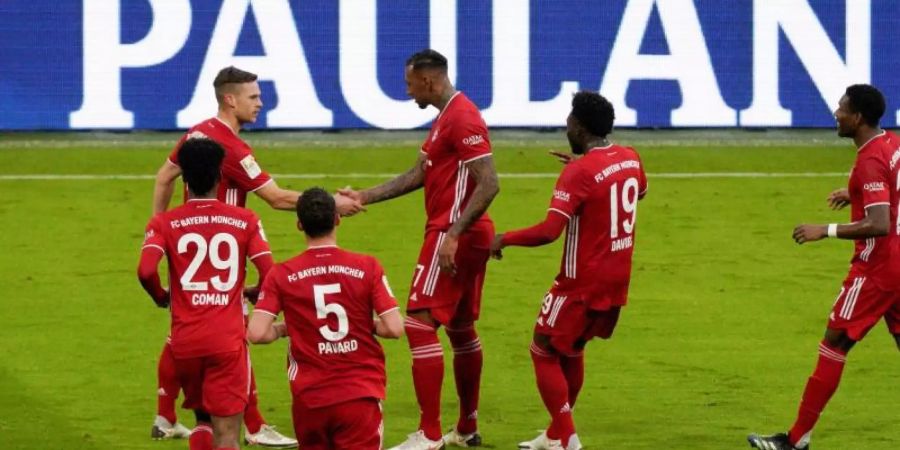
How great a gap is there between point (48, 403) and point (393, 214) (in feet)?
27.5

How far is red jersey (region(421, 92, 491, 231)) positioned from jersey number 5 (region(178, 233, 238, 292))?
175 cm

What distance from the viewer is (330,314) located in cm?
834

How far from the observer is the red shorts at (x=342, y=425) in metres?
8.33

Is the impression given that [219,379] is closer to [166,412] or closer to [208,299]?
[208,299]

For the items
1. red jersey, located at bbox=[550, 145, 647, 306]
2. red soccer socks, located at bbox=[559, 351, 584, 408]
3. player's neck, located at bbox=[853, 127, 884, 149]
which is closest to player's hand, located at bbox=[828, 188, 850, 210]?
player's neck, located at bbox=[853, 127, 884, 149]

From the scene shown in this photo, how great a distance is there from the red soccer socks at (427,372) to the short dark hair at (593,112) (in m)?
1.45

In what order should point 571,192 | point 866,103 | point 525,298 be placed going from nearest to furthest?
point 571,192
point 866,103
point 525,298

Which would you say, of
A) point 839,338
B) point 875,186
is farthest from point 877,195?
point 839,338

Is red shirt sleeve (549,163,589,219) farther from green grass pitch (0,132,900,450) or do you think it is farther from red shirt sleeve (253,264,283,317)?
red shirt sleeve (253,264,283,317)

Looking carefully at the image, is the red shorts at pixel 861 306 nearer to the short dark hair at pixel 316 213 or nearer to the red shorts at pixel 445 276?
the red shorts at pixel 445 276

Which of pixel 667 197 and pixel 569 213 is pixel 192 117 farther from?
pixel 569 213

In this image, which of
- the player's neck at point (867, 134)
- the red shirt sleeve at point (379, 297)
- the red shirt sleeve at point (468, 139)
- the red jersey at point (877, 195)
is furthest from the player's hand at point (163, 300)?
the player's neck at point (867, 134)

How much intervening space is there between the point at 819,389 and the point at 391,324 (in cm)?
303

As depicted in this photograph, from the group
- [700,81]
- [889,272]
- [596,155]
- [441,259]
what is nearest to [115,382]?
[441,259]
